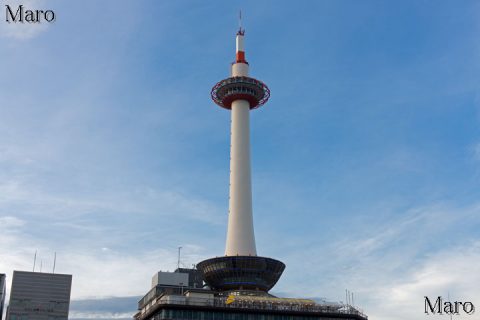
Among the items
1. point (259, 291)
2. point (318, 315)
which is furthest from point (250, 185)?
point (318, 315)

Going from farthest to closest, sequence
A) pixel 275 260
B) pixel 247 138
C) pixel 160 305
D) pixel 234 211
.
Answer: pixel 247 138
pixel 234 211
pixel 275 260
pixel 160 305

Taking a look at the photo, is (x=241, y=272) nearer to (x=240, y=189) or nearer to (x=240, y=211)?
(x=240, y=211)

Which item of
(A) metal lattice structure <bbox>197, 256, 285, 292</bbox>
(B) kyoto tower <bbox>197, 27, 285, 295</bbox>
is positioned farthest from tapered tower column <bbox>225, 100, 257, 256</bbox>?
(A) metal lattice structure <bbox>197, 256, 285, 292</bbox>

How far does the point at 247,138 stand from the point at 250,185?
1595 centimetres

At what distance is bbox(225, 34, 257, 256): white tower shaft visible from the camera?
560 feet

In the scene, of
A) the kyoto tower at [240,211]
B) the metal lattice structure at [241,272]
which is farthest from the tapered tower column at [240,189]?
the metal lattice structure at [241,272]

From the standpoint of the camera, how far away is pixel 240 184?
180m

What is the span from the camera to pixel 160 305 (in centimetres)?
14225

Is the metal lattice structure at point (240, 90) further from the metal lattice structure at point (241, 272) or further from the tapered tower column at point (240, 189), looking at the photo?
the metal lattice structure at point (241, 272)

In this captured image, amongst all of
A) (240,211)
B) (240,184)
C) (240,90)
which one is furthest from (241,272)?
(240,90)

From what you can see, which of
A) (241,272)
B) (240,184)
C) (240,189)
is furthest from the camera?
(240,184)

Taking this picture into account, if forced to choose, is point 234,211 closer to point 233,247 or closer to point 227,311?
point 233,247

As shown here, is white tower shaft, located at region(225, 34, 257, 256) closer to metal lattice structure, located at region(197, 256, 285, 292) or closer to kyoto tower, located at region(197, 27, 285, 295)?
kyoto tower, located at region(197, 27, 285, 295)

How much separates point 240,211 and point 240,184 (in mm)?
9050
